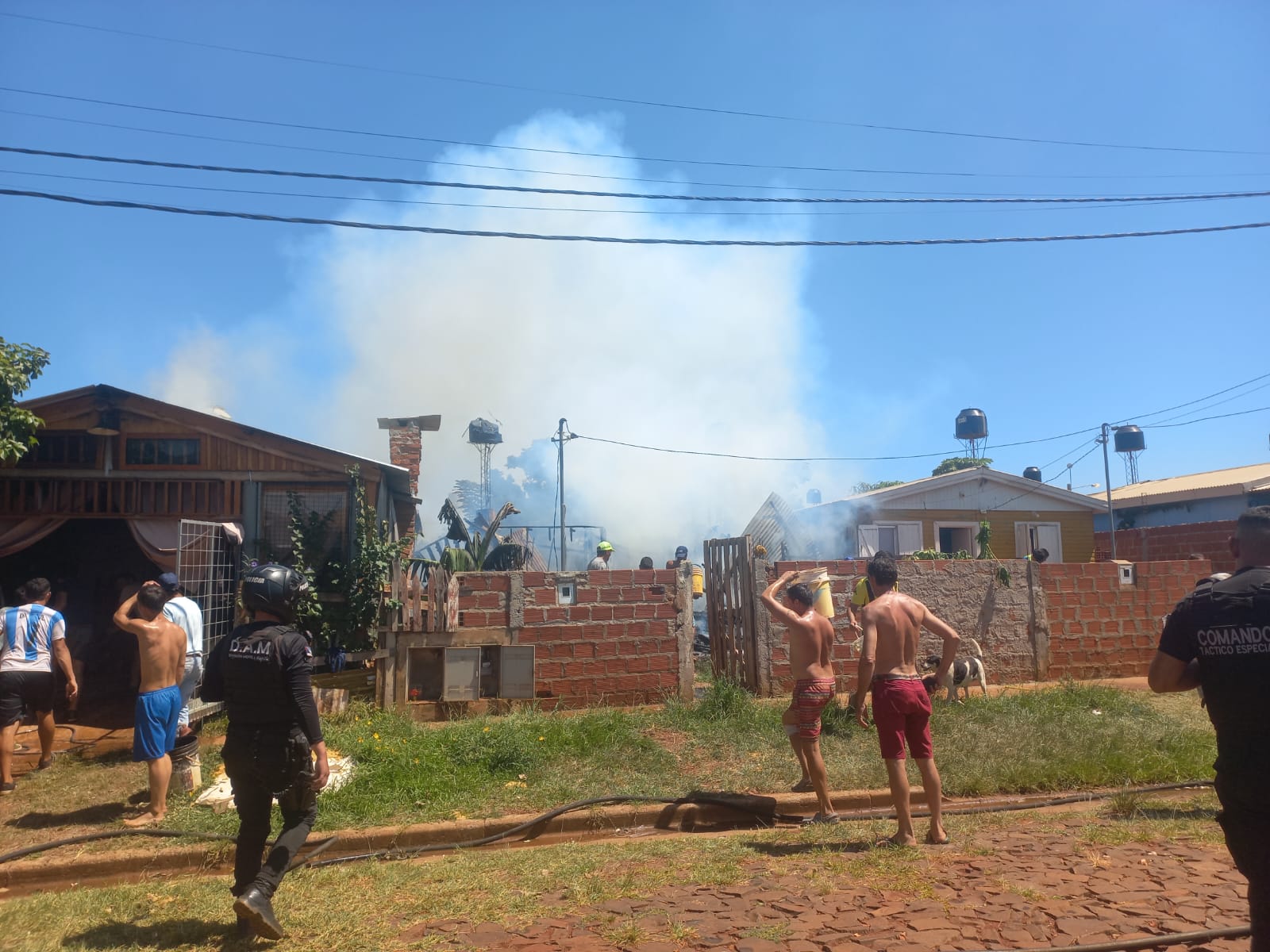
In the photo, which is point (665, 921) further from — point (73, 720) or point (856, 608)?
point (73, 720)

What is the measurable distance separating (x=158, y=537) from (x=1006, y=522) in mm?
20766

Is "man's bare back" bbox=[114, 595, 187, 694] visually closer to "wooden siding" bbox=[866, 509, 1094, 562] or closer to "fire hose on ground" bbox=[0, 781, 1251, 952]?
"fire hose on ground" bbox=[0, 781, 1251, 952]

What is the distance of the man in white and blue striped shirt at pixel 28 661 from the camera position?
24.3ft

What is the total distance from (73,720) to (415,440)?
6428 millimetres

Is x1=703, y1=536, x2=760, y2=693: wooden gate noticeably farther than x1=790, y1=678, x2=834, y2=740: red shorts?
Yes

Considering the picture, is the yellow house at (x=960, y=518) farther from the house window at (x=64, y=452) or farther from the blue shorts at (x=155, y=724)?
the blue shorts at (x=155, y=724)

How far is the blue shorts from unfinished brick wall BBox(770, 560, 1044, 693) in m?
7.66

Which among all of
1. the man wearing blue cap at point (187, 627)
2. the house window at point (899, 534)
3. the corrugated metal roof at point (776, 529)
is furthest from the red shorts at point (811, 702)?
the house window at point (899, 534)

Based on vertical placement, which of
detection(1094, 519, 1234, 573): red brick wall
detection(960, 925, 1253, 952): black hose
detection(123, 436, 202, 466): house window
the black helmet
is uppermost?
detection(123, 436, 202, 466): house window

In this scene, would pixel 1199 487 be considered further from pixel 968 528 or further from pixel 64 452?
pixel 64 452

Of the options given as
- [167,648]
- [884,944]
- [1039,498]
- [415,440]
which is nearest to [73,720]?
[167,648]

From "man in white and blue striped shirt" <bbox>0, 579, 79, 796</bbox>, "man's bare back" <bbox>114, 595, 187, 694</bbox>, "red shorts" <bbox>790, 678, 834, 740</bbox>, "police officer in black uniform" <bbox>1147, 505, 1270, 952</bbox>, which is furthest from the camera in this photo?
"man in white and blue striped shirt" <bbox>0, 579, 79, 796</bbox>

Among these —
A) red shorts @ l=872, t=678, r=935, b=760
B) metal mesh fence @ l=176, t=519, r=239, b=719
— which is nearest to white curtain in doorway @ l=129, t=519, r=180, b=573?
metal mesh fence @ l=176, t=519, r=239, b=719

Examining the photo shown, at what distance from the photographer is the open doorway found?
1255 centimetres
